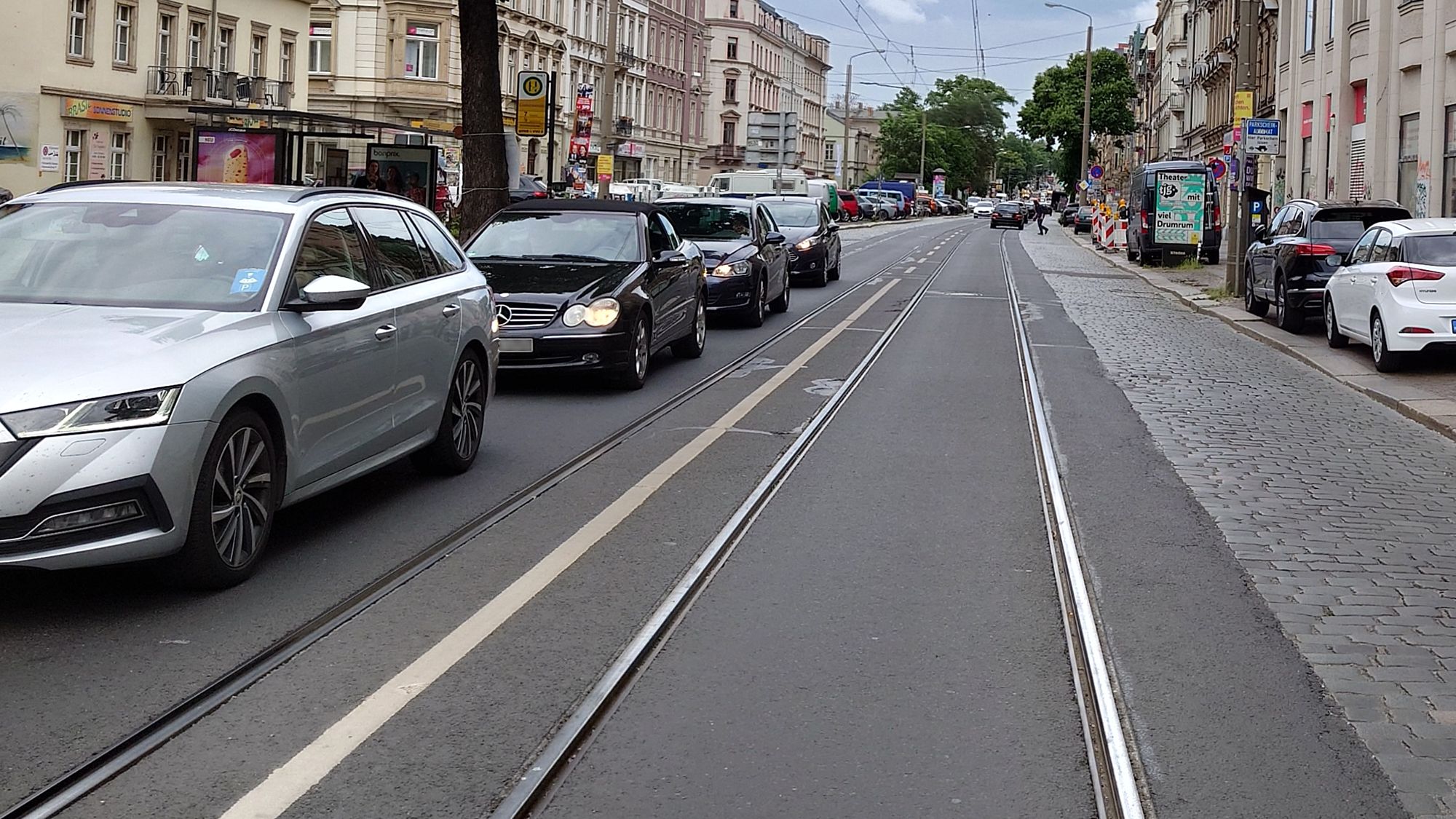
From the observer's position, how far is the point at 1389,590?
22.3ft

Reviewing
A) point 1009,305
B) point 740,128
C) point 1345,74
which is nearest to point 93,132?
point 1009,305

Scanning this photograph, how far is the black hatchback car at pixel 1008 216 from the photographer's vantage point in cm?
8156

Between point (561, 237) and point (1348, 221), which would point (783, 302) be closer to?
point (1348, 221)

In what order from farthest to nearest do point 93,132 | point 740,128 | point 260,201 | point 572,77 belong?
1. point 740,128
2. point 572,77
3. point 93,132
4. point 260,201

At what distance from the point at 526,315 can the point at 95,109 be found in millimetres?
33418

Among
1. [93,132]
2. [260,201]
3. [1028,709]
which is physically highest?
[93,132]

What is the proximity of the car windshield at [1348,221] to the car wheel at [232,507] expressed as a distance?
52.8 ft

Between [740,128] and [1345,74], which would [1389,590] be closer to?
[1345,74]

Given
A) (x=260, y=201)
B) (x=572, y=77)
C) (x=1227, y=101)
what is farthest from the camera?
(x=572, y=77)

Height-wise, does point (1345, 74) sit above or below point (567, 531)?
above

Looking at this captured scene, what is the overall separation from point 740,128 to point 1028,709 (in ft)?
374

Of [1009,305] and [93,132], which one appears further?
[93,132]

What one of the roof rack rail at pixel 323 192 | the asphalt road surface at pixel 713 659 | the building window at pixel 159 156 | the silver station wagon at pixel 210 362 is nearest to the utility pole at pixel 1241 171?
the asphalt road surface at pixel 713 659

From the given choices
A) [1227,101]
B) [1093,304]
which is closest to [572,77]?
[1227,101]
